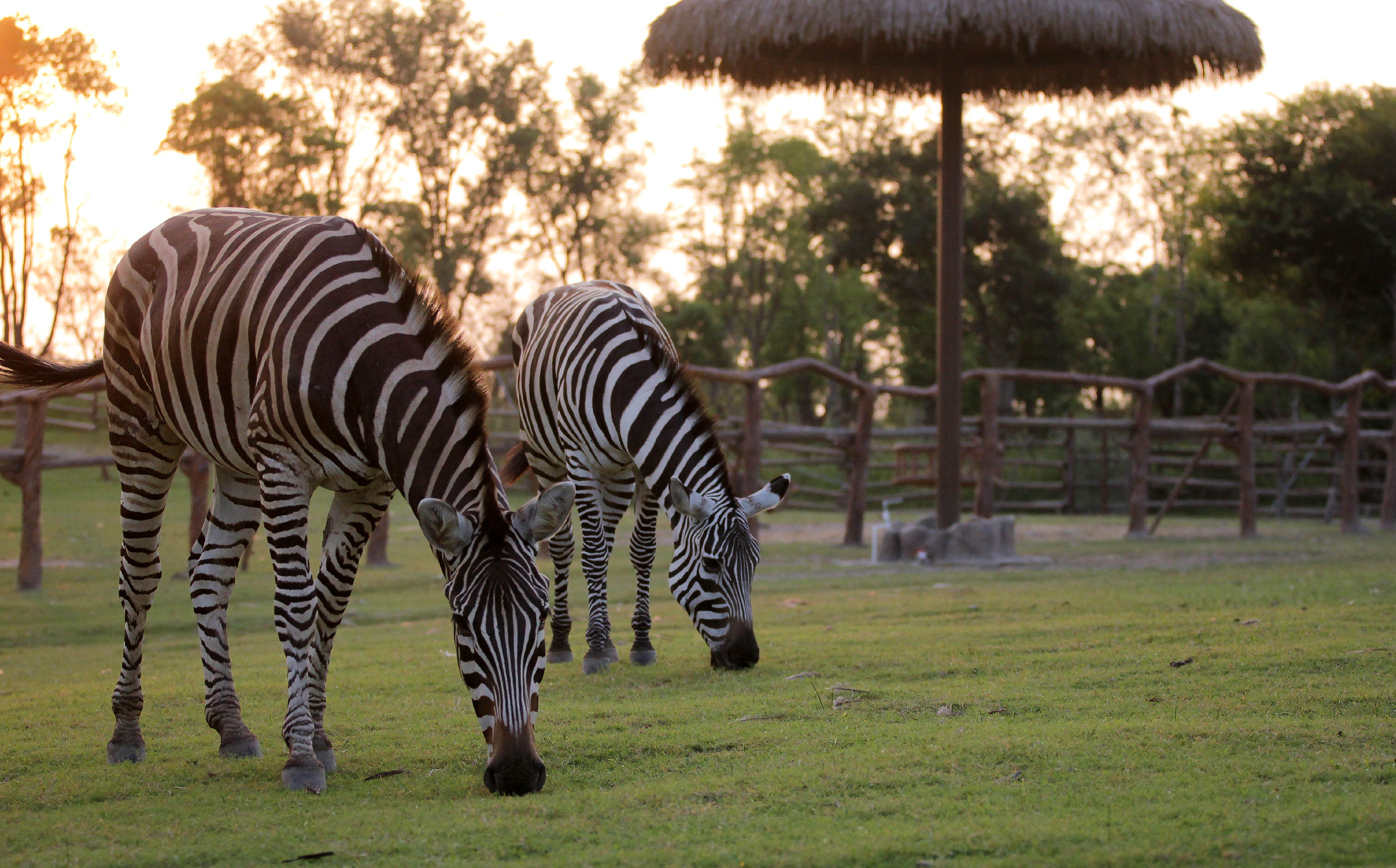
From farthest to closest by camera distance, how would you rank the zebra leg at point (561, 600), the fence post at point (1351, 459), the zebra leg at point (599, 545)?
the fence post at point (1351, 459)
the zebra leg at point (561, 600)
the zebra leg at point (599, 545)

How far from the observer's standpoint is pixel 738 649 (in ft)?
18.5

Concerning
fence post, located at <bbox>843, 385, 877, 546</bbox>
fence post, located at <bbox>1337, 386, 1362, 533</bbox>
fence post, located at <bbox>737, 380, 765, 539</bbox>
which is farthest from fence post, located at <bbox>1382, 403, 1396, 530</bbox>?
fence post, located at <bbox>737, 380, 765, 539</bbox>

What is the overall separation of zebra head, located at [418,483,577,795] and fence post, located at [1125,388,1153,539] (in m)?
13.3

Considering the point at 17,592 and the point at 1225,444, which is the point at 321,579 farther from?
the point at 1225,444

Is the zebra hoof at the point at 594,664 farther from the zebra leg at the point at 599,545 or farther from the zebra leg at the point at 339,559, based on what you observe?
the zebra leg at the point at 339,559

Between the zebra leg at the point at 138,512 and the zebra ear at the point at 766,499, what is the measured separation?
247cm

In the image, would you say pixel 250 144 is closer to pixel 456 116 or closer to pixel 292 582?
pixel 456 116

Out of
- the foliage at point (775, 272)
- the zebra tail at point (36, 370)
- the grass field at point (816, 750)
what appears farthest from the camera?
the foliage at point (775, 272)

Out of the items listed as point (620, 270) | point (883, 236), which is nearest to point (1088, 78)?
point (883, 236)

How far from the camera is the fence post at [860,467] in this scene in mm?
14797

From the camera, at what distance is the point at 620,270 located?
140 ft

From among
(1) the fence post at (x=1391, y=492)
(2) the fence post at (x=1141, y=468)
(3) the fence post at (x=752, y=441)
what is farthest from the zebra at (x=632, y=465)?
(1) the fence post at (x=1391, y=492)

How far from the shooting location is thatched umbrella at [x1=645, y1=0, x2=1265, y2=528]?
1102cm

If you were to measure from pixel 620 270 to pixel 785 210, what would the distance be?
7173 millimetres
